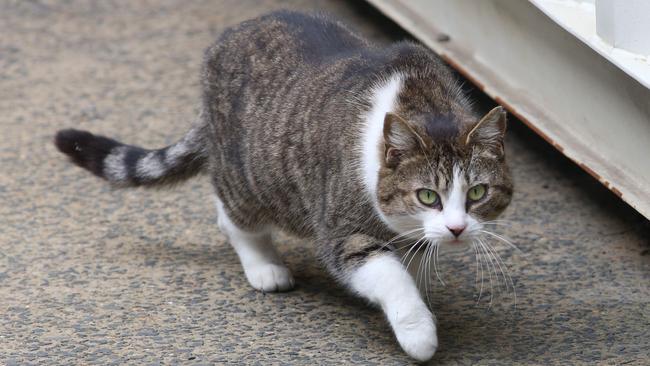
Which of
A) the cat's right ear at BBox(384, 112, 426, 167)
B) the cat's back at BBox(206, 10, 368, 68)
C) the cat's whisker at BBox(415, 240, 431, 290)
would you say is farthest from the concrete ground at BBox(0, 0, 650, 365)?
the cat's back at BBox(206, 10, 368, 68)

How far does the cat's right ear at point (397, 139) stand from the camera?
3.51 m

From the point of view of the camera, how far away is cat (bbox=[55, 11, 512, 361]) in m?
3.55

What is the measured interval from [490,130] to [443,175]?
0.74ft

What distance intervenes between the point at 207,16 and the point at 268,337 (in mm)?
4281

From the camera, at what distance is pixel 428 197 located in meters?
3.54

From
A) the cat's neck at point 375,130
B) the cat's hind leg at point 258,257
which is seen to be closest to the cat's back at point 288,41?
the cat's neck at point 375,130

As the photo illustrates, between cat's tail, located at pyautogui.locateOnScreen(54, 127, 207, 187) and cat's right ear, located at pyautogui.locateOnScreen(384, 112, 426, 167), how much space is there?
128 cm

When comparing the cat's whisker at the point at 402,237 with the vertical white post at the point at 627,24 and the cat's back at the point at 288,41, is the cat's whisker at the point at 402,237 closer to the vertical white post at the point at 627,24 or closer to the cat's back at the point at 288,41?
the cat's back at the point at 288,41

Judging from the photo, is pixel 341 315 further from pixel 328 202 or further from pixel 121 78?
pixel 121 78

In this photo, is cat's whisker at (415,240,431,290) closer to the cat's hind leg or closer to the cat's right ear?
the cat's right ear

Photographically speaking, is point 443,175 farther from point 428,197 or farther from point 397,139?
point 397,139

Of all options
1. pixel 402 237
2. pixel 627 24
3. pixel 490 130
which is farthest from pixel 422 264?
pixel 627 24

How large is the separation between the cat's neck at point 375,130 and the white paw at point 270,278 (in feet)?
2.41

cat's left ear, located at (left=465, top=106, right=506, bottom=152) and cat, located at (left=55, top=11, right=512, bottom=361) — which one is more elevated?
cat's left ear, located at (left=465, top=106, right=506, bottom=152)
